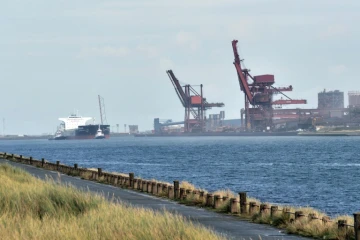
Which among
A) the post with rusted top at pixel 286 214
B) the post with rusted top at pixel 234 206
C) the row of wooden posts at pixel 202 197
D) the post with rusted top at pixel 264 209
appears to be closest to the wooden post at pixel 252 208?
the row of wooden posts at pixel 202 197

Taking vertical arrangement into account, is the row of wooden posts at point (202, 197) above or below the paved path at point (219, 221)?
above

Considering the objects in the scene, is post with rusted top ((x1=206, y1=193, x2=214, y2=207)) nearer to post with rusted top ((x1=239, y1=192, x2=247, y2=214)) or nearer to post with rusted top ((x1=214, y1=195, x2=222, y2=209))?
post with rusted top ((x1=214, y1=195, x2=222, y2=209))

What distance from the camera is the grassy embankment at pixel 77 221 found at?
656 inches

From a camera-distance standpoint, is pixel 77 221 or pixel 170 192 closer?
pixel 77 221

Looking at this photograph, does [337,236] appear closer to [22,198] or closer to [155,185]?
[22,198]

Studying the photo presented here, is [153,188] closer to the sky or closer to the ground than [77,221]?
closer to the ground

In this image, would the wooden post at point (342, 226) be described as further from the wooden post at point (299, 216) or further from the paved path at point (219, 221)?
the wooden post at point (299, 216)

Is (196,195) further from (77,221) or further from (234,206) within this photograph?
(77,221)

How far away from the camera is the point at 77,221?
20.0 m

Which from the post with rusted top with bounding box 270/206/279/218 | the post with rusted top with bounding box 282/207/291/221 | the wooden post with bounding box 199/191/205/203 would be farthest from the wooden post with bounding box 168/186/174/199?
the post with rusted top with bounding box 282/207/291/221

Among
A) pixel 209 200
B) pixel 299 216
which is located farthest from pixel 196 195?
pixel 299 216

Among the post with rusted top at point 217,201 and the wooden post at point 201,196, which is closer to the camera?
the post with rusted top at point 217,201

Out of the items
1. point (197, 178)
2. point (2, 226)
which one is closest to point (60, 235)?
point (2, 226)

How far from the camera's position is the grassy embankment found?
1667cm
